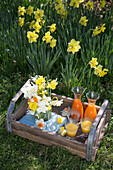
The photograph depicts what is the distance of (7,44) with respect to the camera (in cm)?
334

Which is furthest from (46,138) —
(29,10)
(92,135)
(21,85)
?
(29,10)

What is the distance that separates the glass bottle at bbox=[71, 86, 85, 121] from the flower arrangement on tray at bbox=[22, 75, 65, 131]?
0.49 ft

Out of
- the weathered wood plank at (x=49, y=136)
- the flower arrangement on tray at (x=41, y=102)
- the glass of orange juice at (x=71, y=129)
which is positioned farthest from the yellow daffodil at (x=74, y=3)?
the weathered wood plank at (x=49, y=136)

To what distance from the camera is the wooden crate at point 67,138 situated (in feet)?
7.19

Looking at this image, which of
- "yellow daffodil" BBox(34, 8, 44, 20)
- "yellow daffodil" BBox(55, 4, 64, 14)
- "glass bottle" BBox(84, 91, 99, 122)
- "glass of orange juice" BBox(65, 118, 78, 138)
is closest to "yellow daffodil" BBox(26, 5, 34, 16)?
"yellow daffodil" BBox(34, 8, 44, 20)

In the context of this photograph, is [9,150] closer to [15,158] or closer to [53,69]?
[15,158]

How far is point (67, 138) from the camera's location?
2260mm

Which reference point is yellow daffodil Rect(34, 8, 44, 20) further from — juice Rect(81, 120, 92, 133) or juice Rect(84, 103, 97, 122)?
juice Rect(81, 120, 92, 133)

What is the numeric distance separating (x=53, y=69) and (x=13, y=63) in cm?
55

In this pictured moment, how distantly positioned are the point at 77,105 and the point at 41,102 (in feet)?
1.34

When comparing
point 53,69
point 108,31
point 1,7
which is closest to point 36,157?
point 53,69

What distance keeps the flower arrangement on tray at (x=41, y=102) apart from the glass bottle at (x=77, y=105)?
149mm

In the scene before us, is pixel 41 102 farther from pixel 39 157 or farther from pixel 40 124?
pixel 39 157

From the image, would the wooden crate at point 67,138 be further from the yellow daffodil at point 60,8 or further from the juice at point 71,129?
the yellow daffodil at point 60,8
